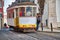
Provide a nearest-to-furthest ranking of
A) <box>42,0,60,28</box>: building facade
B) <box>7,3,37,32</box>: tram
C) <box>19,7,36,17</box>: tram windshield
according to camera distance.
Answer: <box>7,3,37,32</box>: tram < <box>19,7,36,17</box>: tram windshield < <box>42,0,60,28</box>: building facade

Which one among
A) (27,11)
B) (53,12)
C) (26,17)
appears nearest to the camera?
(26,17)

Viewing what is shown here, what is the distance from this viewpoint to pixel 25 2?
105ft

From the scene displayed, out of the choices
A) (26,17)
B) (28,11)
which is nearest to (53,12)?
(28,11)

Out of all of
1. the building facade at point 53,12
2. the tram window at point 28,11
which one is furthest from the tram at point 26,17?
the building facade at point 53,12

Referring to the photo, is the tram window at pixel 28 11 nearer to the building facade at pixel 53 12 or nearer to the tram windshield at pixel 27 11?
the tram windshield at pixel 27 11

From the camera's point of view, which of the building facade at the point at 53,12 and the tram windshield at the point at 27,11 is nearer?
the tram windshield at the point at 27,11

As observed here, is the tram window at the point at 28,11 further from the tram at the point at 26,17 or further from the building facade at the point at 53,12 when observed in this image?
the building facade at the point at 53,12

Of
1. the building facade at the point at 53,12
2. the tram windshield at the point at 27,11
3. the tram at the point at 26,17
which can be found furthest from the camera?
the building facade at the point at 53,12

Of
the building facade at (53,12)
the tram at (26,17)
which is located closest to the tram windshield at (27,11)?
the tram at (26,17)

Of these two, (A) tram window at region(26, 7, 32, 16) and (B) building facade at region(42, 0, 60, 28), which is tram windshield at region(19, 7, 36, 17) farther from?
(B) building facade at region(42, 0, 60, 28)

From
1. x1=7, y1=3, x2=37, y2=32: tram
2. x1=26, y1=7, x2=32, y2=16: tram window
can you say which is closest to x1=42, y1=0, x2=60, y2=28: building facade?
x1=7, y1=3, x2=37, y2=32: tram

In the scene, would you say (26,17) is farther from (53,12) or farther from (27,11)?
(53,12)

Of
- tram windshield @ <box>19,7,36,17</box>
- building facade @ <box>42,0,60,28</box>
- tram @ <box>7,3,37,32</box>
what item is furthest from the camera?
building facade @ <box>42,0,60,28</box>

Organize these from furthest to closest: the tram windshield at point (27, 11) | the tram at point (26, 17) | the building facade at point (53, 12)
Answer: the building facade at point (53, 12), the tram windshield at point (27, 11), the tram at point (26, 17)
